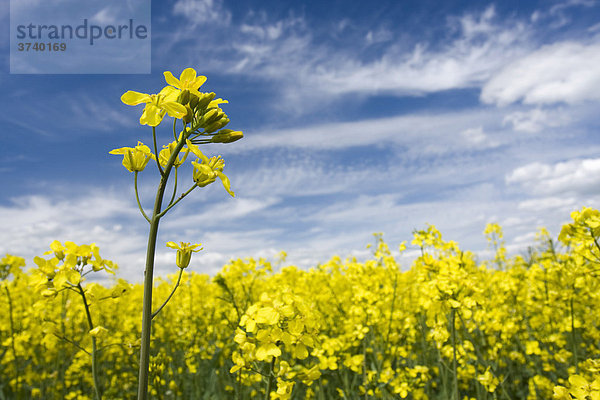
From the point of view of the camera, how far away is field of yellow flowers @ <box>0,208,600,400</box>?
2129 millimetres

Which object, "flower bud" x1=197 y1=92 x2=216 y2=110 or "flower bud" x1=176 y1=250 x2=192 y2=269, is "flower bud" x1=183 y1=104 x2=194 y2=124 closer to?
"flower bud" x1=197 y1=92 x2=216 y2=110

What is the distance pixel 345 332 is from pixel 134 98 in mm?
4925

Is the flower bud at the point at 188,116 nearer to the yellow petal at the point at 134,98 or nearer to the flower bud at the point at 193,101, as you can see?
the flower bud at the point at 193,101

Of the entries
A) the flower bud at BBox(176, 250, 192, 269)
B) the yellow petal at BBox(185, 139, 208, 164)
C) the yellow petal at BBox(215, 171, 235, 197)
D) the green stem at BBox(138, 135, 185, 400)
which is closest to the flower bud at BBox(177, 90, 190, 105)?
the yellow petal at BBox(185, 139, 208, 164)

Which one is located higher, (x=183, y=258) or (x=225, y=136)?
(x=225, y=136)

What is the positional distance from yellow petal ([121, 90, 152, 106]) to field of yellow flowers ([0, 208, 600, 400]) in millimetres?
689

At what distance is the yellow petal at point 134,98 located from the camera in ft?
4.90

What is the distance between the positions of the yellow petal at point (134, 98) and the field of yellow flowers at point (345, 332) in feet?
2.26

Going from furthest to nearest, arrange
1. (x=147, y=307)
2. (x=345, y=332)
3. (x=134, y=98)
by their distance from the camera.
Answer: (x=345, y=332) → (x=134, y=98) → (x=147, y=307)

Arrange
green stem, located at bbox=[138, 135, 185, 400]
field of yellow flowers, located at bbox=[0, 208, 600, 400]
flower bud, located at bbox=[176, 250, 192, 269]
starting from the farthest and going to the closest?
field of yellow flowers, located at bbox=[0, 208, 600, 400] < flower bud, located at bbox=[176, 250, 192, 269] < green stem, located at bbox=[138, 135, 185, 400]

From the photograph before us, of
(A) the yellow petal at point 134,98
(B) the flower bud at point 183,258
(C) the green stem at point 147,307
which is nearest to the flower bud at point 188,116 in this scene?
(A) the yellow petal at point 134,98

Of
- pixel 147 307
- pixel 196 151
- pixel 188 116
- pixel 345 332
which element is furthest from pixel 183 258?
pixel 345 332

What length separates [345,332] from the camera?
5.68 meters

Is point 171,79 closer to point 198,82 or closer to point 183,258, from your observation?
point 198,82
